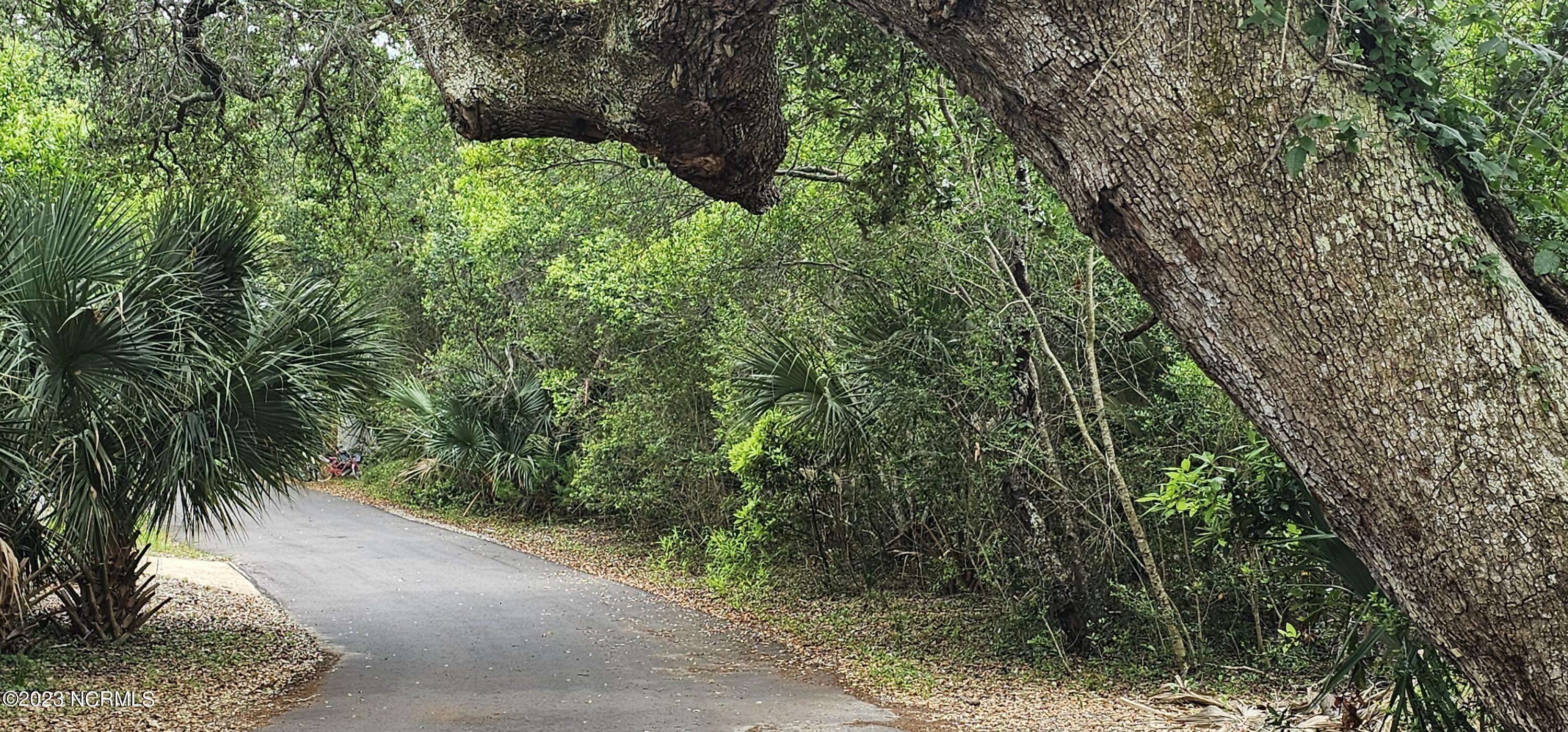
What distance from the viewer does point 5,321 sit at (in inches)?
304

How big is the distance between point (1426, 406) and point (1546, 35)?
1.68 metres

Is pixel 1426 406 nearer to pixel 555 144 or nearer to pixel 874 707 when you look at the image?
pixel 874 707

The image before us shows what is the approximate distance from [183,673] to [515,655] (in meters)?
2.54

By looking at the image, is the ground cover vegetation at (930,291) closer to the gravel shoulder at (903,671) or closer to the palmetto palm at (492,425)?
the gravel shoulder at (903,671)

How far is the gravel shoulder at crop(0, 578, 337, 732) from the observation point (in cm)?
752

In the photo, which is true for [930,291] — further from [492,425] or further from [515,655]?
[492,425]

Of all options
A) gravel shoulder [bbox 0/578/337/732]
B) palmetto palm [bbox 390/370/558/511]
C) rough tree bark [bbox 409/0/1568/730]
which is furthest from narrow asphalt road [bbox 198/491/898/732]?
rough tree bark [bbox 409/0/1568/730]

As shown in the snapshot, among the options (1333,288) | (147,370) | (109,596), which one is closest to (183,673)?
(109,596)

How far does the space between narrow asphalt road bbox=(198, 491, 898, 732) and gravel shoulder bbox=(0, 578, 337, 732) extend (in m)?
0.31

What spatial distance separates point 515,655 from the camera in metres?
10.2

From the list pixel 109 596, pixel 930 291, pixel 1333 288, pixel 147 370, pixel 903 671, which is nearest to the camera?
pixel 1333 288

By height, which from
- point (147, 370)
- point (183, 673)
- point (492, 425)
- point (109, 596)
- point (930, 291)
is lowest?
point (183, 673)

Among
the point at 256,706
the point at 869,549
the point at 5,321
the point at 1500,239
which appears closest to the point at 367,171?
the point at 5,321

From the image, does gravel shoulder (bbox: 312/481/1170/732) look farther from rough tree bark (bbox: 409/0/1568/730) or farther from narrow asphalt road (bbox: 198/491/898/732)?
rough tree bark (bbox: 409/0/1568/730)
